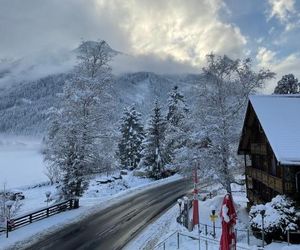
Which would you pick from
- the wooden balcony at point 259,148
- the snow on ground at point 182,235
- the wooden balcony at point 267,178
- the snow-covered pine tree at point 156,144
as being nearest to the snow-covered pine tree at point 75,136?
the snow on ground at point 182,235

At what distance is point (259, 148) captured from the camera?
1080 inches

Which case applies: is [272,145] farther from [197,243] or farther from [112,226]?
[112,226]

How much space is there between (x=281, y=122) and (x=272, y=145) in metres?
2.67

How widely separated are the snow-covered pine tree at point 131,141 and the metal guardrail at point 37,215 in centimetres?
3484

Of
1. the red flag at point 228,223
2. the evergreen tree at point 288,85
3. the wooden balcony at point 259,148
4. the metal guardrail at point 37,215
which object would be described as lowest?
the metal guardrail at point 37,215

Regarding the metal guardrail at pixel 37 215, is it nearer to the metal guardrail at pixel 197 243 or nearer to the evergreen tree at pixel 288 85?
the metal guardrail at pixel 197 243

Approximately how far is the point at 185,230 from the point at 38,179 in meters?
65.7

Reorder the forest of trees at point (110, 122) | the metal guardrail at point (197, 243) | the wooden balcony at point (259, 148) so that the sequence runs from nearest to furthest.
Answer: the metal guardrail at point (197, 243) < the wooden balcony at point (259, 148) < the forest of trees at point (110, 122)

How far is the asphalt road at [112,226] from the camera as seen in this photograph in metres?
23.1

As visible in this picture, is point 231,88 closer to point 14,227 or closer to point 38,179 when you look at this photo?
point 14,227

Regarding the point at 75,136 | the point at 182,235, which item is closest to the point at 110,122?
the point at 75,136

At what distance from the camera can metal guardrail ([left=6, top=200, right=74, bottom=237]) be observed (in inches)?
1052

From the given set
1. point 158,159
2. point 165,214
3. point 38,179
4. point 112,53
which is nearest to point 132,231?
point 165,214

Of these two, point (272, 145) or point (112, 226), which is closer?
point (272, 145)
